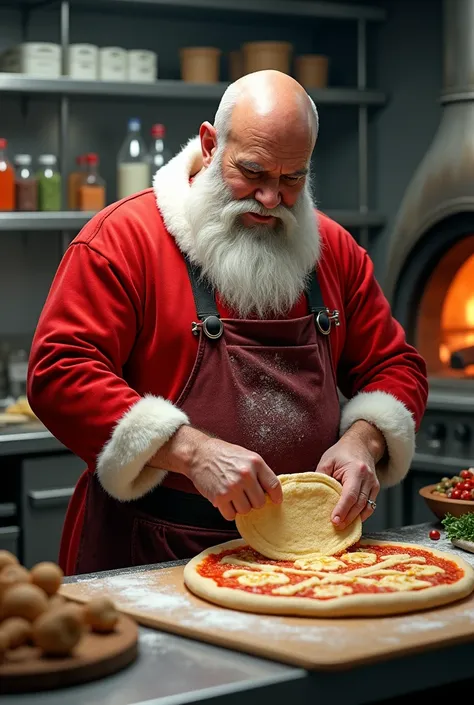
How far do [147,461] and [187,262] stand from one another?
426mm

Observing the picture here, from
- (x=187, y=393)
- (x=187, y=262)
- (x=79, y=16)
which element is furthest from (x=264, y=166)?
(x=79, y=16)

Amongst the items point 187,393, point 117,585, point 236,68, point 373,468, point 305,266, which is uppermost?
point 236,68

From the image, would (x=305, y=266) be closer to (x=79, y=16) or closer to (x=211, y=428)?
(x=211, y=428)

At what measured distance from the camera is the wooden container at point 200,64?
13.7ft

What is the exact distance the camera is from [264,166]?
84.0 inches

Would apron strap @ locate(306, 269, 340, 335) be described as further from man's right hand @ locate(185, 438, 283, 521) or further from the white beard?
man's right hand @ locate(185, 438, 283, 521)

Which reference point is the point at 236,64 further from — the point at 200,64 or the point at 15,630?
the point at 15,630

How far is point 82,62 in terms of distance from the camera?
389cm

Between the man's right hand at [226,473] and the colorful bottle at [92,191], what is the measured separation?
2.07m

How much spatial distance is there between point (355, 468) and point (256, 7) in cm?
249

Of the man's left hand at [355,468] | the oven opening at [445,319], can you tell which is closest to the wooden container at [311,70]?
the oven opening at [445,319]

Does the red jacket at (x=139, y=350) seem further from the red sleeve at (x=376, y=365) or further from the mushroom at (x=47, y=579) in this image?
the mushroom at (x=47, y=579)

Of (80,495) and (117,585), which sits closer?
(117,585)

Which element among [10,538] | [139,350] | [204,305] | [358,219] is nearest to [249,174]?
[204,305]
